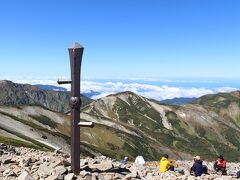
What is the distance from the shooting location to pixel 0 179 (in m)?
18.9

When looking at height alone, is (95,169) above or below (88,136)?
above

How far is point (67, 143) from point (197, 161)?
104m

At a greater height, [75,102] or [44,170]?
[75,102]

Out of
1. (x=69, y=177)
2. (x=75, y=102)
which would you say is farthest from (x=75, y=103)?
(x=69, y=177)

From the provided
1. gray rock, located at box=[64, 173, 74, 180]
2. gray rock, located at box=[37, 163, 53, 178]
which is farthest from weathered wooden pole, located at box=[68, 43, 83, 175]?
gray rock, located at box=[37, 163, 53, 178]

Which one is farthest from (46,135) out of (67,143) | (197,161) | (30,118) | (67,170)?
(67,170)

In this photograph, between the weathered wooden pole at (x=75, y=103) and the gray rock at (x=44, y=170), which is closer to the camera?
the weathered wooden pole at (x=75, y=103)

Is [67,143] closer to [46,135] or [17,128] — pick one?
[46,135]

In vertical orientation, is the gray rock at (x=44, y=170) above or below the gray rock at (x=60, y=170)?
below

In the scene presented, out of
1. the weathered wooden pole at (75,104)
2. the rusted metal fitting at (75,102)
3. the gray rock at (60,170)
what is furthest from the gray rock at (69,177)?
the rusted metal fitting at (75,102)

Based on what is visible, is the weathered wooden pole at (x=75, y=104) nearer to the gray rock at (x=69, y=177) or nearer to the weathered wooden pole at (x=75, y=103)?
the weathered wooden pole at (x=75, y=103)

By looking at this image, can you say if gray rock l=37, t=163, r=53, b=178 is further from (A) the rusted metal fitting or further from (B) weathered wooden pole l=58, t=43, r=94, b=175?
(A) the rusted metal fitting

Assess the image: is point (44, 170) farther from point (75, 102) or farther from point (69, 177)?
Result: point (75, 102)

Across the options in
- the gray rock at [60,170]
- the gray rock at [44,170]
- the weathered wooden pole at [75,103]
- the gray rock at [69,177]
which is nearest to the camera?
the gray rock at [69,177]
